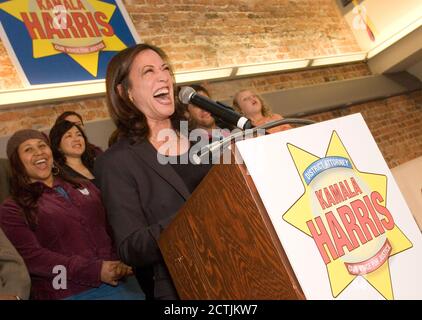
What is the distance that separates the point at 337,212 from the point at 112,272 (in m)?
1.20

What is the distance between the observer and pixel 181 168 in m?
1.30

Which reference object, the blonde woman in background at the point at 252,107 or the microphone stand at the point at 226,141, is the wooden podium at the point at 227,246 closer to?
the microphone stand at the point at 226,141

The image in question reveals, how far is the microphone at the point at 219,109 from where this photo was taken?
976mm

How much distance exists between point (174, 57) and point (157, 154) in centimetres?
274

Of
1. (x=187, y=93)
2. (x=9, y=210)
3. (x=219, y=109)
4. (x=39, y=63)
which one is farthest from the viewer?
(x=39, y=63)

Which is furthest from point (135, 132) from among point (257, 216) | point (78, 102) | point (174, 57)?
point (174, 57)

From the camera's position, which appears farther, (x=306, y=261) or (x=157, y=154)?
(x=157, y=154)

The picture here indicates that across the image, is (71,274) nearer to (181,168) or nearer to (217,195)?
(181,168)

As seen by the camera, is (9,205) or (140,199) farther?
(9,205)

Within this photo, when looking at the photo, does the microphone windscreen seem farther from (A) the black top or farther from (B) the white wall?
(B) the white wall

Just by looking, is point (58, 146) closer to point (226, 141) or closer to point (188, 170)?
point (188, 170)

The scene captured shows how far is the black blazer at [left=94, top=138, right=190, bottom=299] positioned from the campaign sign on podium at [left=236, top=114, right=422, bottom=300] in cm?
43

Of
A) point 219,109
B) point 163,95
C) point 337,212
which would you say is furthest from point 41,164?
point 337,212

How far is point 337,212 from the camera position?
2.43ft
